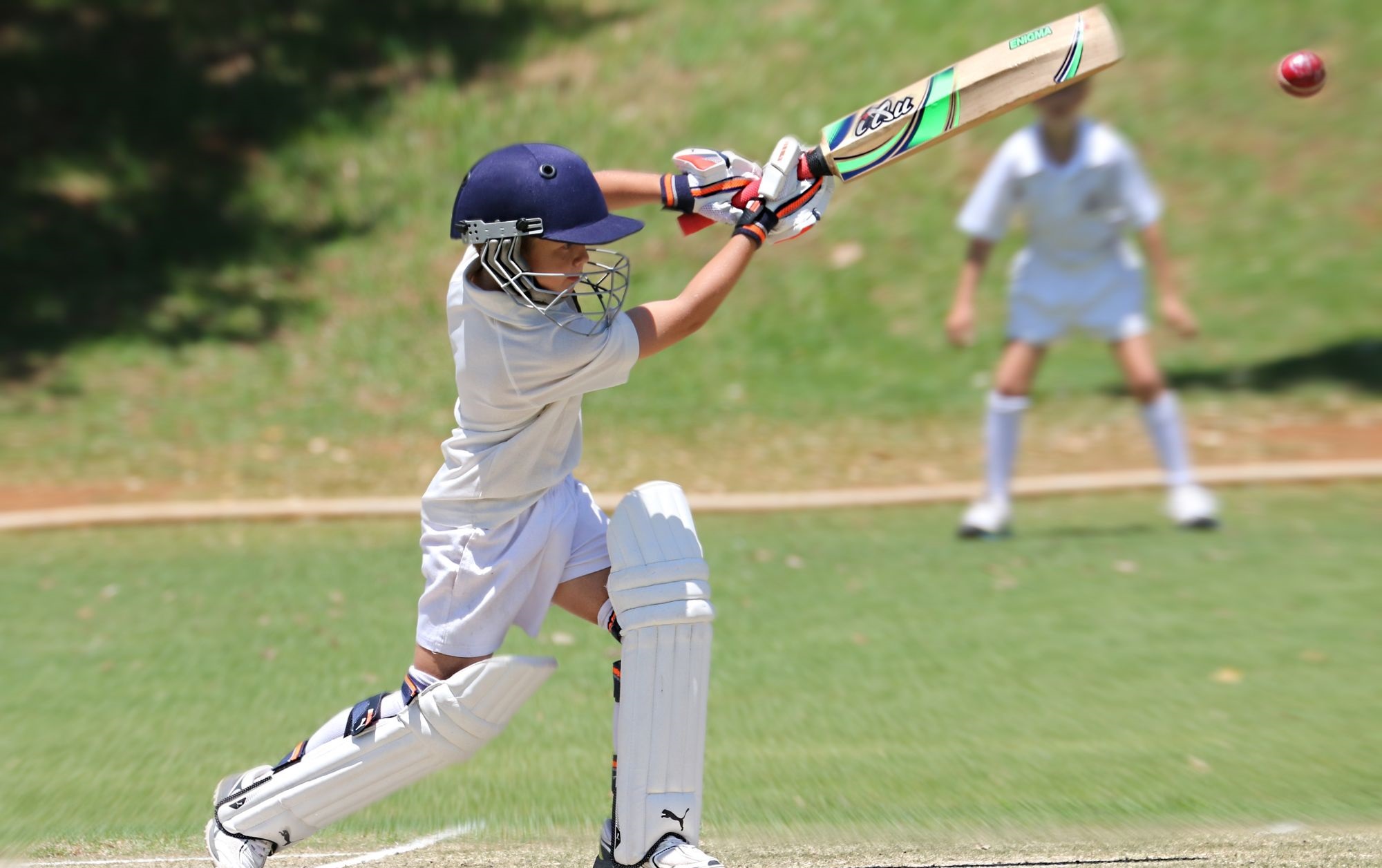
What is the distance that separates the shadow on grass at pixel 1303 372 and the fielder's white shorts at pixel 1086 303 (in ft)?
8.34

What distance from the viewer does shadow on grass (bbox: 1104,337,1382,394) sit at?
944 cm

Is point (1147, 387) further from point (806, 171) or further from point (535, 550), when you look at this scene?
point (535, 550)

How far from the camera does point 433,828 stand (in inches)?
154

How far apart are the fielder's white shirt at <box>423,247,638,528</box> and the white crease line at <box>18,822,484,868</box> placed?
0.93 metres

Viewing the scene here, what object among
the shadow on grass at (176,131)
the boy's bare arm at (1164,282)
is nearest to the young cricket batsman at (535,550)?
the boy's bare arm at (1164,282)

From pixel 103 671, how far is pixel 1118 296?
4.78 meters

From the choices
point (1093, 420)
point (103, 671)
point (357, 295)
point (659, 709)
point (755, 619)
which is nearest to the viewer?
point (659, 709)

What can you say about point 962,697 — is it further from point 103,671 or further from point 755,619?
point 103,671

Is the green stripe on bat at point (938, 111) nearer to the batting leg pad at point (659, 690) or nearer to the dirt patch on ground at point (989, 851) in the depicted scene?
the batting leg pad at point (659, 690)

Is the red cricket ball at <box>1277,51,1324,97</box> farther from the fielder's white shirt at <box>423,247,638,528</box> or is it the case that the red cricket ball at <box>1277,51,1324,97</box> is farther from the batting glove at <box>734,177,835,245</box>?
the fielder's white shirt at <box>423,247,638,528</box>

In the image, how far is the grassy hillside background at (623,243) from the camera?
906 cm

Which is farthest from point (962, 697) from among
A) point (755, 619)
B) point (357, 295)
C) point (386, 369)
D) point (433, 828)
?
point (357, 295)

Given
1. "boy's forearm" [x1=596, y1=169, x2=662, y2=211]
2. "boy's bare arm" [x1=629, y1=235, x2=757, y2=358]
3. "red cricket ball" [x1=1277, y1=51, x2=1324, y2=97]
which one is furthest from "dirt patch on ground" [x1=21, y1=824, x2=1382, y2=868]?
"red cricket ball" [x1=1277, y1=51, x2=1324, y2=97]

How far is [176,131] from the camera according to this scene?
13812mm
